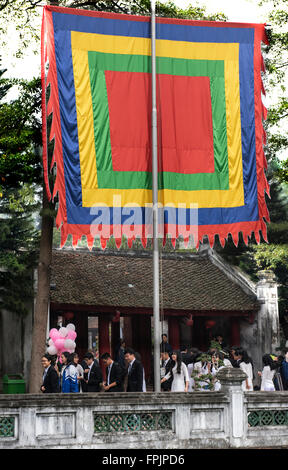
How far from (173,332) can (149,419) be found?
13994 mm

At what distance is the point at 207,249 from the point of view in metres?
28.5

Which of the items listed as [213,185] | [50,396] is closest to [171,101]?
[213,185]

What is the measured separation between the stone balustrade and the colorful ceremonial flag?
12.3 ft

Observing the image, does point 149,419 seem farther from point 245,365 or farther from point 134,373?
point 245,365

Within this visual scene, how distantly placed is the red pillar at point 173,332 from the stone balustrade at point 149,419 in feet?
44.0

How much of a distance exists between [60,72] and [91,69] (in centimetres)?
59

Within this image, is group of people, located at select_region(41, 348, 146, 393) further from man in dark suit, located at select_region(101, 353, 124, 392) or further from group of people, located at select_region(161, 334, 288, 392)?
group of people, located at select_region(161, 334, 288, 392)

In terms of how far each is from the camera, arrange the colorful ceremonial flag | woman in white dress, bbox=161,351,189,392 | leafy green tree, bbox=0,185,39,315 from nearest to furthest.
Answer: the colorful ceremonial flag
woman in white dress, bbox=161,351,189,392
leafy green tree, bbox=0,185,39,315

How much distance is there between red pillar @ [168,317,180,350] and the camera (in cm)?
2470

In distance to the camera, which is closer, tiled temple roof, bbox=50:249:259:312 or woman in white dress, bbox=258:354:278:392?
woman in white dress, bbox=258:354:278:392

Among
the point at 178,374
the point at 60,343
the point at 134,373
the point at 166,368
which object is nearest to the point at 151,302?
the point at 60,343

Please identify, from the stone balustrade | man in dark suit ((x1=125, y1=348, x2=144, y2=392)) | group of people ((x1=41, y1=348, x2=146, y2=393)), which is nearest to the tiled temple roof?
group of people ((x1=41, y1=348, x2=146, y2=393))

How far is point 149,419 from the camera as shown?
10.8m

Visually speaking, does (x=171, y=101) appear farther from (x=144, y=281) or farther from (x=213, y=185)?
(x=144, y=281)
